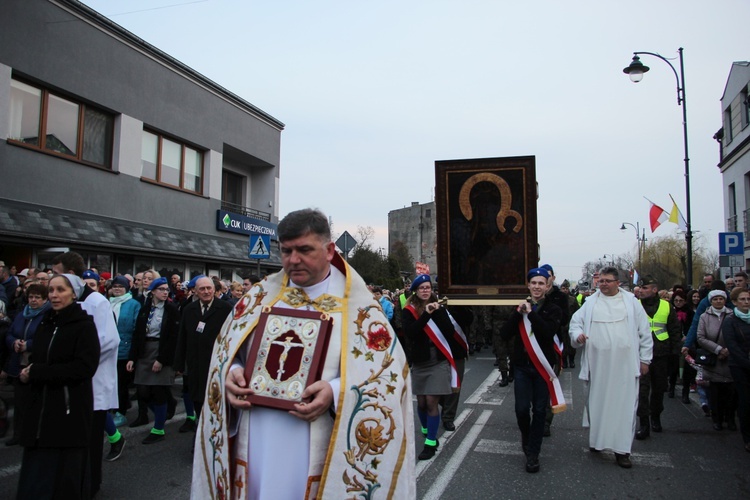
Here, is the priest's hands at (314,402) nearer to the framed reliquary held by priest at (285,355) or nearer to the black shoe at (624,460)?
the framed reliquary held by priest at (285,355)

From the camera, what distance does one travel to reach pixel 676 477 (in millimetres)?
5699

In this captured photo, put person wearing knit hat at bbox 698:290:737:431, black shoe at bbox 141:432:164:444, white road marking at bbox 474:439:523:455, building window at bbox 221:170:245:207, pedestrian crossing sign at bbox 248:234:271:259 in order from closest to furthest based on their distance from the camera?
white road marking at bbox 474:439:523:455
black shoe at bbox 141:432:164:444
person wearing knit hat at bbox 698:290:737:431
pedestrian crossing sign at bbox 248:234:271:259
building window at bbox 221:170:245:207

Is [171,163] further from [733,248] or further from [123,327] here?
[733,248]

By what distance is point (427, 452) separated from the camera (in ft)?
20.6

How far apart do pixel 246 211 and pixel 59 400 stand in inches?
805

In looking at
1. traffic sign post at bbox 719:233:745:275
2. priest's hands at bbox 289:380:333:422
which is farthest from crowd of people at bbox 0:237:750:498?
traffic sign post at bbox 719:233:745:275

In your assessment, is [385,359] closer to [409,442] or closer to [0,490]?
[409,442]

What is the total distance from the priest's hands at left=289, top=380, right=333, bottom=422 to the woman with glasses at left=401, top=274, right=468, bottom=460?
152 inches

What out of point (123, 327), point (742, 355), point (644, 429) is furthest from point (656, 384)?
point (123, 327)

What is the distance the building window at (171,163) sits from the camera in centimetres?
1789

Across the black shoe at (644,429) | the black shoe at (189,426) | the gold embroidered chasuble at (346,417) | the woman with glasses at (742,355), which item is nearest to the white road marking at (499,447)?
the black shoe at (644,429)

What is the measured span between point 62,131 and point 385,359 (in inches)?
589

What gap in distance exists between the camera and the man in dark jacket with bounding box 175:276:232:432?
655cm

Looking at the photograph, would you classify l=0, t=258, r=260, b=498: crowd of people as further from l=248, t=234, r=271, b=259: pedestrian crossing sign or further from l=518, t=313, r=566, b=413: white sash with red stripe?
l=248, t=234, r=271, b=259: pedestrian crossing sign
